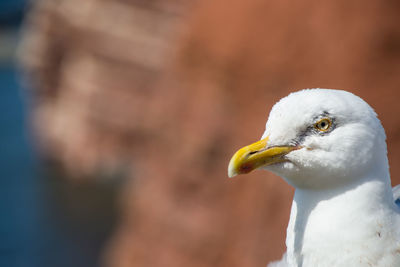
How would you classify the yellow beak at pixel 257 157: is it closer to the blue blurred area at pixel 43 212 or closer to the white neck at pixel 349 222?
the white neck at pixel 349 222

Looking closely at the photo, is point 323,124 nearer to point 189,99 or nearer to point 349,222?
point 349,222

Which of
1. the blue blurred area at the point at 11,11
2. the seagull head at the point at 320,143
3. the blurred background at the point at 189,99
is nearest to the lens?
the seagull head at the point at 320,143

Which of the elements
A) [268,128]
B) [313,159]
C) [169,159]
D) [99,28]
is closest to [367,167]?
[313,159]

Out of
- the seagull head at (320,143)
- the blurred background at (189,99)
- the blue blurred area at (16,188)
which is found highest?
the seagull head at (320,143)

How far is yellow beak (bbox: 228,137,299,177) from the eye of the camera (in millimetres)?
1957

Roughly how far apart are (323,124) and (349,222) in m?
0.31

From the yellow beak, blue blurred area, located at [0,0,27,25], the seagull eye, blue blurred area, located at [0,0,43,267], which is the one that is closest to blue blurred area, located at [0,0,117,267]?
blue blurred area, located at [0,0,43,267]

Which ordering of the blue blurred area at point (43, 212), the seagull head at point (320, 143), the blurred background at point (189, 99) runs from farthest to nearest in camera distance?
the blue blurred area at point (43, 212) → the blurred background at point (189, 99) → the seagull head at point (320, 143)

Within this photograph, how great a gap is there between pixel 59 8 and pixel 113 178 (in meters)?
3.61

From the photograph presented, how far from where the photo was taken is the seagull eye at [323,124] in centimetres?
192

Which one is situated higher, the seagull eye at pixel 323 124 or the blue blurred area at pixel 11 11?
the seagull eye at pixel 323 124

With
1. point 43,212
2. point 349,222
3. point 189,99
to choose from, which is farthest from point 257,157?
point 43,212

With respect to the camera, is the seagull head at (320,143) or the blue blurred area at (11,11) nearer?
the seagull head at (320,143)

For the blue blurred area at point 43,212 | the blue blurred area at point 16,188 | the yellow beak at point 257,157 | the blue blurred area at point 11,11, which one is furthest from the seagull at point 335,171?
the blue blurred area at point 11,11
